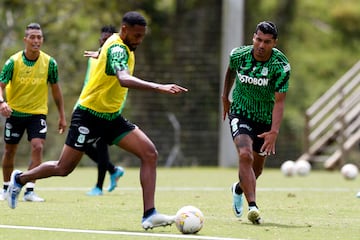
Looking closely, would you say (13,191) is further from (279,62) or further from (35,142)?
(279,62)

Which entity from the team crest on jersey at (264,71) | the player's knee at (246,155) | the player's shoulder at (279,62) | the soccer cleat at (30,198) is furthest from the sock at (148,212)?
the soccer cleat at (30,198)

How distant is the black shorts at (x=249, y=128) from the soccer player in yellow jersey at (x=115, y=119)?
1.53 metres

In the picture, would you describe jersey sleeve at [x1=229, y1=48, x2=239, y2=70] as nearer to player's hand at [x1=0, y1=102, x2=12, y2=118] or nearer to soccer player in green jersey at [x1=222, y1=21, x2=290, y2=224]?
soccer player in green jersey at [x1=222, y1=21, x2=290, y2=224]

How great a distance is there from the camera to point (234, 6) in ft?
99.0

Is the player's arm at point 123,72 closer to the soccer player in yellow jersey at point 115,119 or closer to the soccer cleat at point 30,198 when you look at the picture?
the soccer player in yellow jersey at point 115,119

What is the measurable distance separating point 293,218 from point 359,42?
1280 inches

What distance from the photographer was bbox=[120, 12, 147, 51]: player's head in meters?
10.4

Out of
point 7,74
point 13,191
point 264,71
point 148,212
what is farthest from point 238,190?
point 7,74

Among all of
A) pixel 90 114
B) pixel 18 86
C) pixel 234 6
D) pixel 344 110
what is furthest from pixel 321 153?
pixel 90 114

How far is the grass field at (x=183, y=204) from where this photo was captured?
10250mm

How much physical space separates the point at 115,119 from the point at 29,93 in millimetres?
4144

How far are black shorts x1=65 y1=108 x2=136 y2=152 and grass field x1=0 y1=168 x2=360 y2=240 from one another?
89 centimetres

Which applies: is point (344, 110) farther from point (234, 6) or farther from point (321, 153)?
point (234, 6)

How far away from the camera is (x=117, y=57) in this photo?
33.9ft
